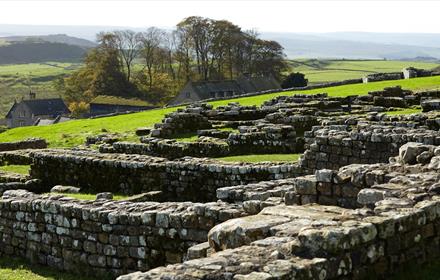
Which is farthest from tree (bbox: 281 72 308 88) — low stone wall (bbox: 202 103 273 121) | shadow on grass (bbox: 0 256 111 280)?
shadow on grass (bbox: 0 256 111 280)

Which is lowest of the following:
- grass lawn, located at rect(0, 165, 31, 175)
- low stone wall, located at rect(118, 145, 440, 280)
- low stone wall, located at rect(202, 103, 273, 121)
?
grass lawn, located at rect(0, 165, 31, 175)

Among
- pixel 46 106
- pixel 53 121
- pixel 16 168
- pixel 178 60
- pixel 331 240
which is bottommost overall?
pixel 46 106

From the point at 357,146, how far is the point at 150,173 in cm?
585

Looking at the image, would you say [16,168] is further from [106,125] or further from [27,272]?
[106,125]

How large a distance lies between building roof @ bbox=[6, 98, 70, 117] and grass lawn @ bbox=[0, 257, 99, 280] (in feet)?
392

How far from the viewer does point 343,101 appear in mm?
36531

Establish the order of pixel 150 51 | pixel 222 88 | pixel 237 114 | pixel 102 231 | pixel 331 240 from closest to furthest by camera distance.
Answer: pixel 331 240 < pixel 102 231 < pixel 237 114 < pixel 222 88 < pixel 150 51

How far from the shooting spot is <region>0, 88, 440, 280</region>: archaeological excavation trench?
7410 mm

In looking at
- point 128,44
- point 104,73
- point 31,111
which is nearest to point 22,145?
point 104,73

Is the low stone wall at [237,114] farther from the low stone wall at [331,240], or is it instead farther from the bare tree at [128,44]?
the bare tree at [128,44]

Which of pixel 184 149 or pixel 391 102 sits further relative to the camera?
pixel 391 102

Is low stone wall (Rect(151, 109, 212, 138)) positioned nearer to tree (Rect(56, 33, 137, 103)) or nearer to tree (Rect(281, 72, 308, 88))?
tree (Rect(281, 72, 308, 88))

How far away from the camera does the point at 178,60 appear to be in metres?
99.2

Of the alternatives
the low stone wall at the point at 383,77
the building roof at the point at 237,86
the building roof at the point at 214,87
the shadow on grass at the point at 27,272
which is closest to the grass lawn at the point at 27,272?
the shadow on grass at the point at 27,272
